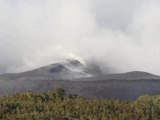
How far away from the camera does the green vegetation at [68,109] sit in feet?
226

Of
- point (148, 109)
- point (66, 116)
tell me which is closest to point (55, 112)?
point (66, 116)

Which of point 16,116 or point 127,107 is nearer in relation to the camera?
point 16,116

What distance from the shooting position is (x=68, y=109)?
71500 mm

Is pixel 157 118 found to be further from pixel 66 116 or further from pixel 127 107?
pixel 66 116

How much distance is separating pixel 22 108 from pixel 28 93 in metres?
6.26

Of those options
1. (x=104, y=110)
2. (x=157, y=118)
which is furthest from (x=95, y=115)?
(x=157, y=118)

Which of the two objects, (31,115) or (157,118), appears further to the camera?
(157,118)

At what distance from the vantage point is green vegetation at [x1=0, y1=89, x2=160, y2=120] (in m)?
69.0

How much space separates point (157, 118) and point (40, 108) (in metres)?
12.5

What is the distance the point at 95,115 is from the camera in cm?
7050

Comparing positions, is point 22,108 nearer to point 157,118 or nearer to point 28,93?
point 28,93

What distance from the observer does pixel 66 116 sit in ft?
226

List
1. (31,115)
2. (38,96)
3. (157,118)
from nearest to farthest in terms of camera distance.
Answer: (31,115) → (157,118) → (38,96)

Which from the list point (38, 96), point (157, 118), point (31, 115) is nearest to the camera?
point (31, 115)
